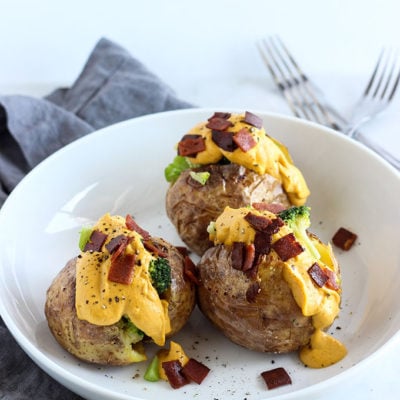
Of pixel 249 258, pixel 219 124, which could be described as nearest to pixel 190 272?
pixel 249 258

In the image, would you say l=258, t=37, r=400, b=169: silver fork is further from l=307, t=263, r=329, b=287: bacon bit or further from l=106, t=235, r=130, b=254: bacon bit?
l=106, t=235, r=130, b=254: bacon bit

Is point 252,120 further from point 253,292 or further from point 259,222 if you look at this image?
point 253,292

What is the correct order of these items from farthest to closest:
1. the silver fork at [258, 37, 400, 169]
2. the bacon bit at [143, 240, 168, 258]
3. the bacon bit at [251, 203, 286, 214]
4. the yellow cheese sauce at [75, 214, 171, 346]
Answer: the silver fork at [258, 37, 400, 169], the bacon bit at [251, 203, 286, 214], the bacon bit at [143, 240, 168, 258], the yellow cheese sauce at [75, 214, 171, 346]

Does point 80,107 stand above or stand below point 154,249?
below

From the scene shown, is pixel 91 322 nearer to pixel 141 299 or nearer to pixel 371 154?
pixel 141 299

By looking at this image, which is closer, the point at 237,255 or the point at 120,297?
the point at 120,297

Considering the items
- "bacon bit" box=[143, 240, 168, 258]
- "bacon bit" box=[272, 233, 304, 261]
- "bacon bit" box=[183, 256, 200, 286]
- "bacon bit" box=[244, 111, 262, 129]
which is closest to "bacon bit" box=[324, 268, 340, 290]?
"bacon bit" box=[272, 233, 304, 261]

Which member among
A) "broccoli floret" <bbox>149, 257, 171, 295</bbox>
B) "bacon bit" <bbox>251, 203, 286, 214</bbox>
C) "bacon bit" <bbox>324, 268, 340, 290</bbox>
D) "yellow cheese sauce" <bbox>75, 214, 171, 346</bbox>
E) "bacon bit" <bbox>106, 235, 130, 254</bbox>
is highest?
"bacon bit" <bbox>251, 203, 286, 214</bbox>
